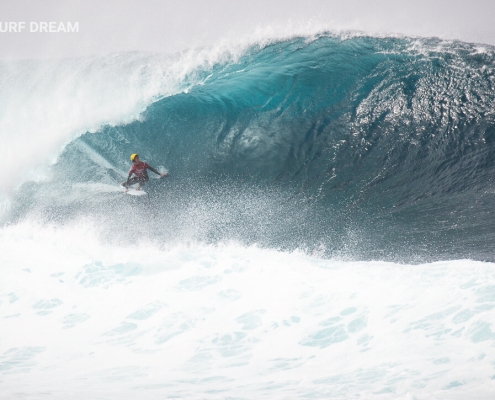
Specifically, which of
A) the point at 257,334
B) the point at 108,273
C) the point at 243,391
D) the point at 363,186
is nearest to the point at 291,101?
the point at 363,186

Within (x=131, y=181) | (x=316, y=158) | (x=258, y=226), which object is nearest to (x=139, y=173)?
(x=131, y=181)

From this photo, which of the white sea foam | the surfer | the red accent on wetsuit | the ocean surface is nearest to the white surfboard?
the surfer

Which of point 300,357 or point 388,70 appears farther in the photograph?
point 388,70

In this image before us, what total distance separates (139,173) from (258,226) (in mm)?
2889

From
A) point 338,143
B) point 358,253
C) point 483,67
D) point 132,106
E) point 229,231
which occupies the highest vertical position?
point 132,106

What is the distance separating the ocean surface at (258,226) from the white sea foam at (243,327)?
1.0 inches

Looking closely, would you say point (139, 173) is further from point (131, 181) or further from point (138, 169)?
point (131, 181)

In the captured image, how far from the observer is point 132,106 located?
39.9 ft

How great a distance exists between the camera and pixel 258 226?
27.4 ft

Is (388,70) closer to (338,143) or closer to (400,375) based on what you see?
(338,143)

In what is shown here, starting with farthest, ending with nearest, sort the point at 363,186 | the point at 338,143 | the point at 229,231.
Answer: the point at 338,143 < the point at 363,186 < the point at 229,231

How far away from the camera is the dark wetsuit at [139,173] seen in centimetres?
963

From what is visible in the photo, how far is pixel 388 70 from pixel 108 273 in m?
Answer: 7.84

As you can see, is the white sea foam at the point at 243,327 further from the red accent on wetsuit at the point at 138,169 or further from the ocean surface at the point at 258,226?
the red accent on wetsuit at the point at 138,169
